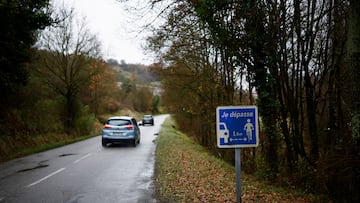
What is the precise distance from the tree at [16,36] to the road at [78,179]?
5.35 m

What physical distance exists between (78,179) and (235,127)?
6.95 meters

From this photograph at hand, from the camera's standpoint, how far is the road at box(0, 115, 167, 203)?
811 cm

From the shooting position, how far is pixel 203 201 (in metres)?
7.41

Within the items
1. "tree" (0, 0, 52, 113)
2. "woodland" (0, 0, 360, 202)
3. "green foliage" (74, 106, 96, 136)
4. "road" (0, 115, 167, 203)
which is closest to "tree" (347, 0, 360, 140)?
"woodland" (0, 0, 360, 202)

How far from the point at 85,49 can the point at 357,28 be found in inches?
1079

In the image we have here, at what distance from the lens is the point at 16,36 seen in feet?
59.6

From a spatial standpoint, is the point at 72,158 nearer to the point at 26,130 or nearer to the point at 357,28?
the point at 26,130

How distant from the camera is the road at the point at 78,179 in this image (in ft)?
26.6

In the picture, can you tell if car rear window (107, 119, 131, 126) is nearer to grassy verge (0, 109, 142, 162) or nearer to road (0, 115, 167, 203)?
grassy verge (0, 109, 142, 162)

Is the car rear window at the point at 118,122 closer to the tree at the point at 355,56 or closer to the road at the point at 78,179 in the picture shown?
the road at the point at 78,179

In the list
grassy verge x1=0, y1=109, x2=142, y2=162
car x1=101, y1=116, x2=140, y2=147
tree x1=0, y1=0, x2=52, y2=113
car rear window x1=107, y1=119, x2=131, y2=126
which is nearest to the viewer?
tree x1=0, y1=0, x2=52, y2=113

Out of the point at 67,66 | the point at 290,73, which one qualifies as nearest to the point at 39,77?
the point at 67,66

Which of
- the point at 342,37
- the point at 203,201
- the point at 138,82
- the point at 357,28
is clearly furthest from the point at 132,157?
the point at 138,82

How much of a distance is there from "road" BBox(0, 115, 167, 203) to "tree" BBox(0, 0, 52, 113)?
5.35 m
